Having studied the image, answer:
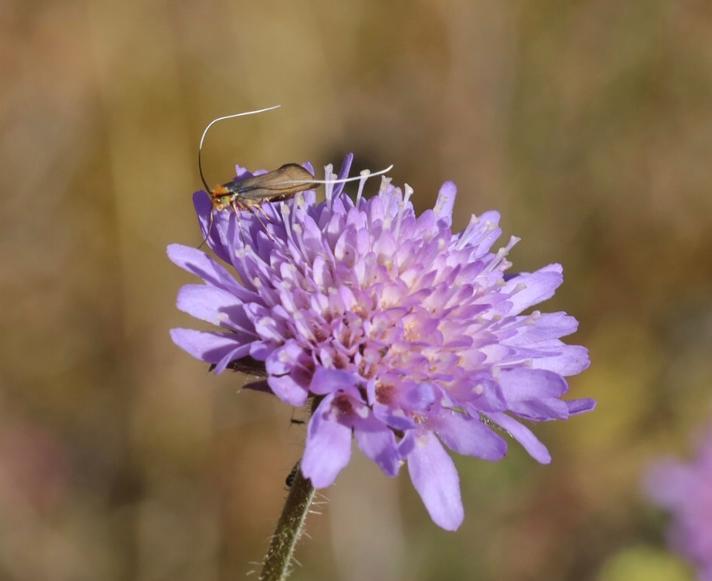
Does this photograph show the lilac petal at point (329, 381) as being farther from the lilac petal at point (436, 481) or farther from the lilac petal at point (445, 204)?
the lilac petal at point (445, 204)

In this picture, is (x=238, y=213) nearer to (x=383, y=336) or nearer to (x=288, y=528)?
(x=383, y=336)

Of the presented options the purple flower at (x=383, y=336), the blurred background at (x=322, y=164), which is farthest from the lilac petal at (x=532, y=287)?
the blurred background at (x=322, y=164)

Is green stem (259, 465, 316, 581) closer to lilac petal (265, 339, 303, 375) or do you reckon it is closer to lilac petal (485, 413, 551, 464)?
lilac petal (265, 339, 303, 375)

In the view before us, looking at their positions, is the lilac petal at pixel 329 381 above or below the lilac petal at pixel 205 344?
below

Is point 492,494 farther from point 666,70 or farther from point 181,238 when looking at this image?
point 666,70

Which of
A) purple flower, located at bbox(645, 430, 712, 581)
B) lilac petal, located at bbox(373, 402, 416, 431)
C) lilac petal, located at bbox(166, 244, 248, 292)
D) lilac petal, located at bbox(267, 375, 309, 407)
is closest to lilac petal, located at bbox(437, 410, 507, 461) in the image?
lilac petal, located at bbox(373, 402, 416, 431)

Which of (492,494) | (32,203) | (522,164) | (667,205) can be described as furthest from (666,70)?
(32,203)

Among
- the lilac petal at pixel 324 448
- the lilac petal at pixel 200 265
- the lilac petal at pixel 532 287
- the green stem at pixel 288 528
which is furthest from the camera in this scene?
the lilac petal at pixel 532 287
